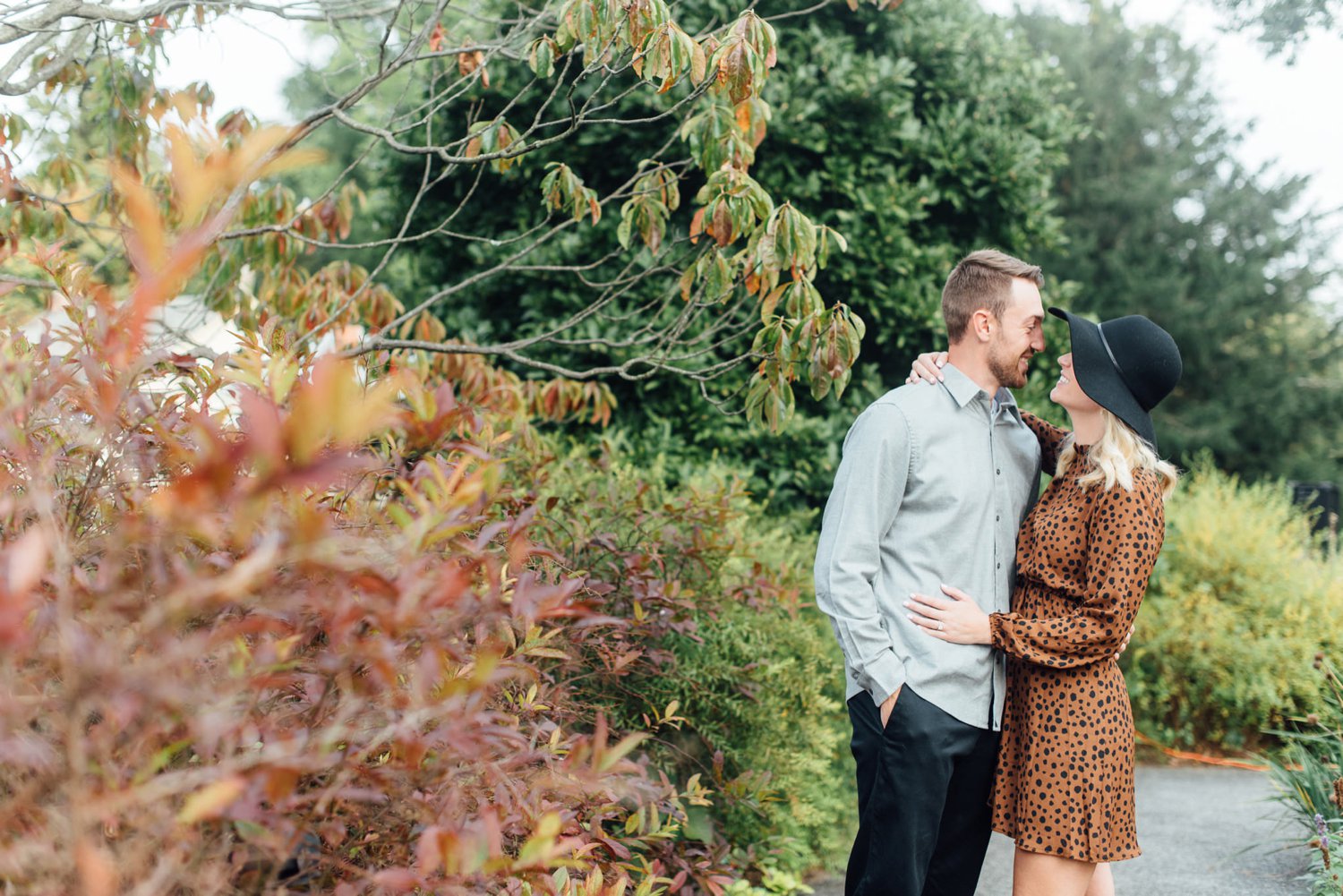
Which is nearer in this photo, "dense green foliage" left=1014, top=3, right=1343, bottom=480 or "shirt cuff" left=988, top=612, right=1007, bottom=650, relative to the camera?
"shirt cuff" left=988, top=612, right=1007, bottom=650

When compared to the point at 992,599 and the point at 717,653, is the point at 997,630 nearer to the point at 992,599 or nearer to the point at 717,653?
the point at 992,599

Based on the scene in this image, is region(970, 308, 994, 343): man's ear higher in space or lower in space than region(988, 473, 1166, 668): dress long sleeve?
higher

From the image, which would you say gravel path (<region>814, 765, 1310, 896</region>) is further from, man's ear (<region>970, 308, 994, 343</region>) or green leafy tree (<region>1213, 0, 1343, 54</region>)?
green leafy tree (<region>1213, 0, 1343, 54</region>)

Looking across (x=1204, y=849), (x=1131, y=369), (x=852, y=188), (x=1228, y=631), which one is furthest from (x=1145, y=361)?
(x=1228, y=631)

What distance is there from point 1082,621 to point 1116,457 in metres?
0.43

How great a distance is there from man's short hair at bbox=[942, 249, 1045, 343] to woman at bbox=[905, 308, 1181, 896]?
0.20m

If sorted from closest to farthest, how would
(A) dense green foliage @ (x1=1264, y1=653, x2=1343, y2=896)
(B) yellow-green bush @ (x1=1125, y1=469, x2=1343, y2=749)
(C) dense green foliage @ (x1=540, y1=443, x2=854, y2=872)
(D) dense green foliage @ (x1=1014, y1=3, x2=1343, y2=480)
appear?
(A) dense green foliage @ (x1=1264, y1=653, x2=1343, y2=896) < (C) dense green foliage @ (x1=540, y1=443, x2=854, y2=872) < (B) yellow-green bush @ (x1=1125, y1=469, x2=1343, y2=749) < (D) dense green foliage @ (x1=1014, y1=3, x2=1343, y2=480)

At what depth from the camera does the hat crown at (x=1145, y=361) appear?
2598 millimetres

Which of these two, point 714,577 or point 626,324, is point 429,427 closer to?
point 714,577

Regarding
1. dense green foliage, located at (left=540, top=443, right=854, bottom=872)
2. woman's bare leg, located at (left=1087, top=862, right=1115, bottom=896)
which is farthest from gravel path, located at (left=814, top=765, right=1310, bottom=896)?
woman's bare leg, located at (left=1087, top=862, right=1115, bottom=896)

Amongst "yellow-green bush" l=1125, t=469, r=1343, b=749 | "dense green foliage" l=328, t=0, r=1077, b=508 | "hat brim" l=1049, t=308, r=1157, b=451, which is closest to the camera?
"hat brim" l=1049, t=308, r=1157, b=451

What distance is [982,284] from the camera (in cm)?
274

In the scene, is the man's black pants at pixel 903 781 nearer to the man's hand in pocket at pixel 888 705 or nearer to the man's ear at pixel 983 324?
the man's hand in pocket at pixel 888 705

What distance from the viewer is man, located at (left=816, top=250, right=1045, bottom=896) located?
2484mm
